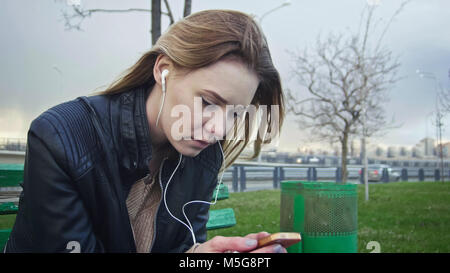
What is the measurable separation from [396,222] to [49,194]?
4.00 metres

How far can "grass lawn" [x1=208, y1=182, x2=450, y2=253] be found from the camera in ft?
10.6

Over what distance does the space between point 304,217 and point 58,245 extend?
745 millimetres

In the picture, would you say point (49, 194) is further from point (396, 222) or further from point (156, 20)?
point (396, 222)

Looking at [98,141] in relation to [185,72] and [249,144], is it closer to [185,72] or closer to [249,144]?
[185,72]

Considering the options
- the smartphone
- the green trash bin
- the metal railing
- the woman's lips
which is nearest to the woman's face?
the woman's lips

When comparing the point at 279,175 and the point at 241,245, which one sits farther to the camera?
the point at 279,175

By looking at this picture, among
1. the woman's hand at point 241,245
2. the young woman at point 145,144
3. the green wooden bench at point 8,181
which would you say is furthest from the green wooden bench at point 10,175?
the woman's hand at point 241,245

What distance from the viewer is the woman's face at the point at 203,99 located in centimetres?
126

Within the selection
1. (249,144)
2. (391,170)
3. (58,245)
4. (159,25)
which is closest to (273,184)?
(391,170)

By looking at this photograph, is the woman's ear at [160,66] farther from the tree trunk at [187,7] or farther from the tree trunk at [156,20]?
the tree trunk at [156,20]

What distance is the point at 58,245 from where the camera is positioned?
1.10 metres

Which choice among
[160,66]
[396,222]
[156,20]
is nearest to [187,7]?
[156,20]

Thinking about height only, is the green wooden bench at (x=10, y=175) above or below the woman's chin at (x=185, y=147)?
below

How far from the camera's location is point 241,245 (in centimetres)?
97
